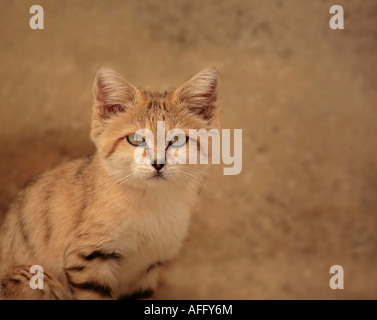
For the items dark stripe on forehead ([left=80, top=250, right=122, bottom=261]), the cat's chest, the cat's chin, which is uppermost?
the cat's chin

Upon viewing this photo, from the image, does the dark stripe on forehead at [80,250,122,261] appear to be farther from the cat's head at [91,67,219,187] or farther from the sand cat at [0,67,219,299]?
the cat's head at [91,67,219,187]

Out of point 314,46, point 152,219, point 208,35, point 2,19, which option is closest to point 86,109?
point 2,19

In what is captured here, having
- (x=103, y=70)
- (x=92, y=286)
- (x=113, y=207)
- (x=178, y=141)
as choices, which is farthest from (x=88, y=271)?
(x=103, y=70)

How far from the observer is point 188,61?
194 cm

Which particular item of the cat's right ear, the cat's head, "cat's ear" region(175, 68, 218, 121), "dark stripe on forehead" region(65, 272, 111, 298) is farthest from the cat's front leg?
"cat's ear" region(175, 68, 218, 121)

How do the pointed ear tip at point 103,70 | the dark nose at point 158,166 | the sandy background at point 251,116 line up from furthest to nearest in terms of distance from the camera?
the sandy background at point 251,116
the pointed ear tip at point 103,70
the dark nose at point 158,166

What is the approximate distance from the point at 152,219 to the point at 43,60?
87cm

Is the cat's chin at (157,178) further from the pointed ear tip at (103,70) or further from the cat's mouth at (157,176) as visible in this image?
the pointed ear tip at (103,70)

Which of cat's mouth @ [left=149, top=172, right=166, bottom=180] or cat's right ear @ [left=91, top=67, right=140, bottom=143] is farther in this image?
cat's right ear @ [left=91, top=67, right=140, bottom=143]

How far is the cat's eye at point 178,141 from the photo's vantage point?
4.33 ft

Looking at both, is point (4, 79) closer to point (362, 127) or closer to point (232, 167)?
point (232, 167)

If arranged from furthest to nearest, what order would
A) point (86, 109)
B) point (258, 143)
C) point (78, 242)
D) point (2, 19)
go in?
point (258, 143) → point (86, 109) → point (2, 19) → point (78, 242)

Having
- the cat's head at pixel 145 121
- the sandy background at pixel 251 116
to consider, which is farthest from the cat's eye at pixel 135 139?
the sandy background at pixel 251 116

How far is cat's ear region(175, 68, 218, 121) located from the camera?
139cm
